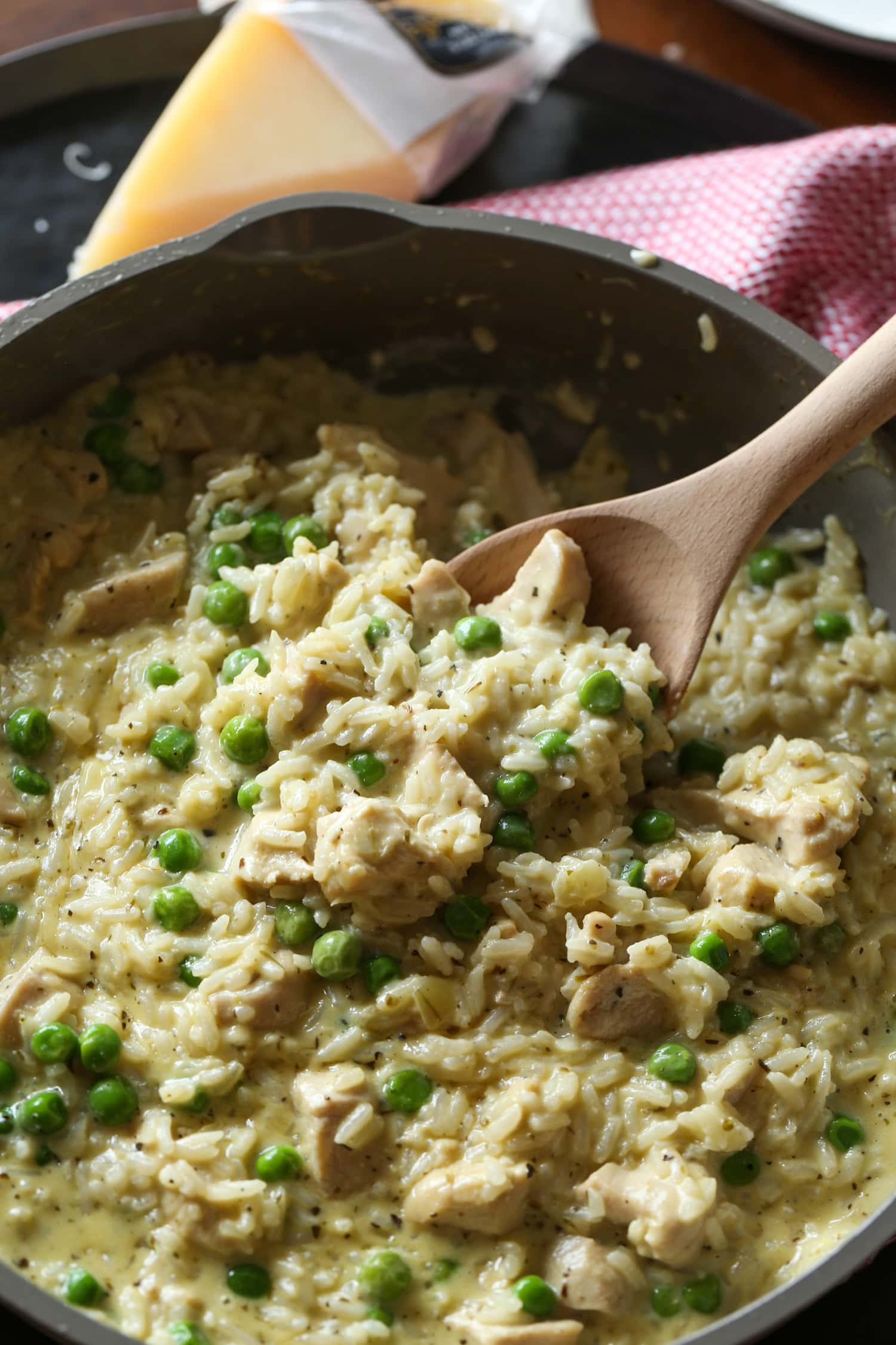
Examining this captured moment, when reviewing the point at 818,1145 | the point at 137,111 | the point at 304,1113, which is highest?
the point at 137,111

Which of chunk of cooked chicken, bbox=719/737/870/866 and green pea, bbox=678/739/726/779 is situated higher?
chunk of cooked chicken, bbox=719/737/870/866

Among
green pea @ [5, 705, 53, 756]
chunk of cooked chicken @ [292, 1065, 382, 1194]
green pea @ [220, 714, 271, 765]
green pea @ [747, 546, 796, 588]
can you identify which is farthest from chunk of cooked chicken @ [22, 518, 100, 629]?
green pea @ [747, 546, 796, 588]

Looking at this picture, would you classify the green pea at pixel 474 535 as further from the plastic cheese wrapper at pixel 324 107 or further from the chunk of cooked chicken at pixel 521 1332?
the chunk of cooked chicken at pixel 521 1332

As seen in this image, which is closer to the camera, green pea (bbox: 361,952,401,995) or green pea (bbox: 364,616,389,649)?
green pea (bbox: 361,952,401,995)

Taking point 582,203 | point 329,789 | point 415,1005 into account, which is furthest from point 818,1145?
point 582,203

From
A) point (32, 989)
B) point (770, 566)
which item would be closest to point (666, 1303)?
point (32, 989)

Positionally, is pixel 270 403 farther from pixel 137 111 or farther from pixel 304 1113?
pixel 304 1113

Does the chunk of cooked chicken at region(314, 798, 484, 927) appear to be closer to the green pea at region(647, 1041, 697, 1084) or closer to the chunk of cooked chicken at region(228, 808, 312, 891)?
the chunk of cooked chicken at region(228, 808, 312, 891)
